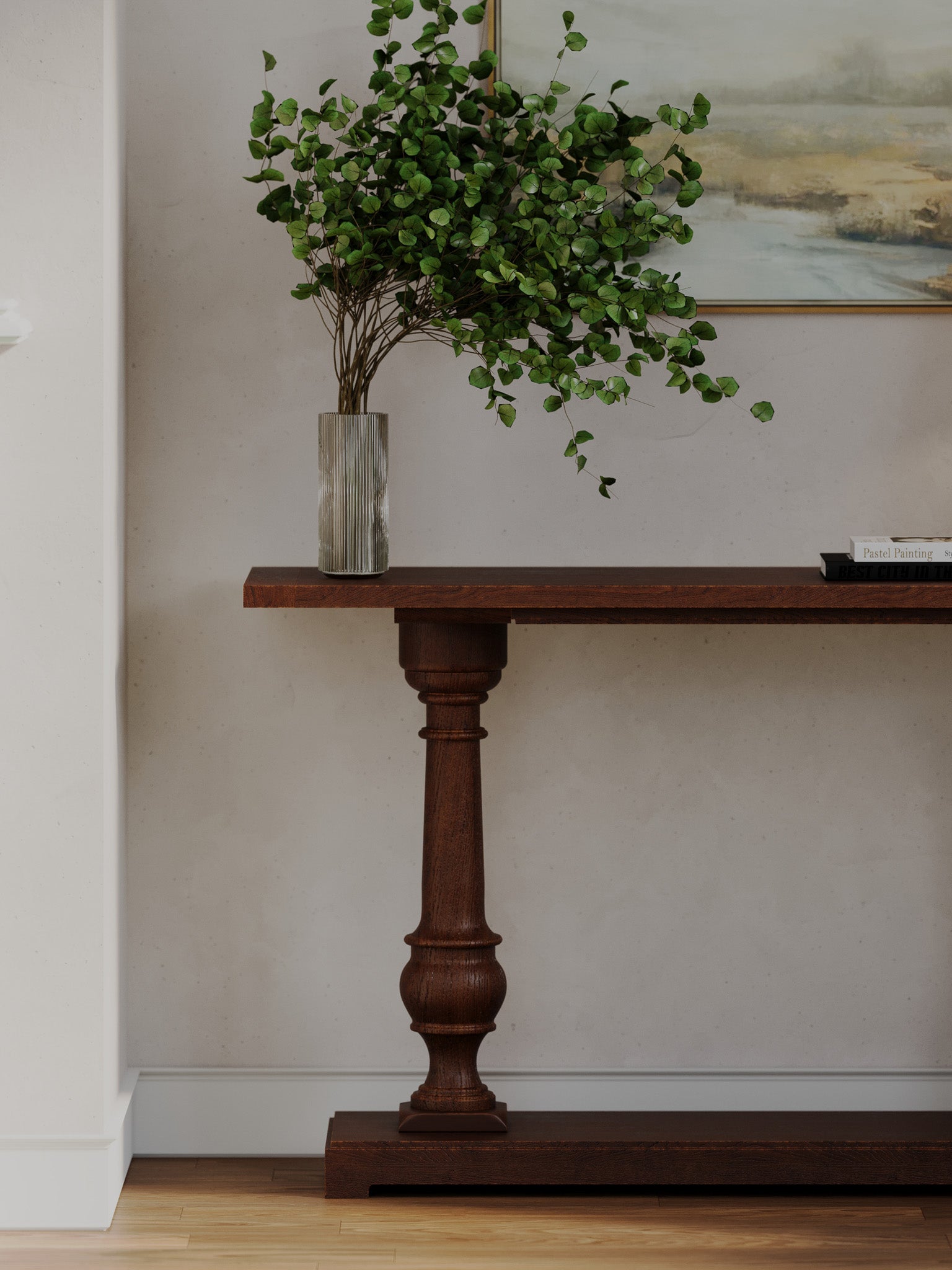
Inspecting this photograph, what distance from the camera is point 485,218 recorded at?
6.72 feet

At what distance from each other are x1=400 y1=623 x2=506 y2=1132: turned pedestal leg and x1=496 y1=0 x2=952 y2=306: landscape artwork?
814 millimetres

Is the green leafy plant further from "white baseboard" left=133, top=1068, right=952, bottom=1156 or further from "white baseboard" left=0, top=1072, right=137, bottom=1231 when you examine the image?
"white baseboard" left=0, top=1072, right=137, bottom=1231

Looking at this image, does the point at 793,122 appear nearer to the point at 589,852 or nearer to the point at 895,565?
the point at 895,565

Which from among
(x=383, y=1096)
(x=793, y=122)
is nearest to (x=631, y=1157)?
(x=383, y=1096)

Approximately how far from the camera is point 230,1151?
2.46m

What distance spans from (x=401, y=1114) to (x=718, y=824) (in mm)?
751

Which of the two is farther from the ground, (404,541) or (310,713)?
(404,541)

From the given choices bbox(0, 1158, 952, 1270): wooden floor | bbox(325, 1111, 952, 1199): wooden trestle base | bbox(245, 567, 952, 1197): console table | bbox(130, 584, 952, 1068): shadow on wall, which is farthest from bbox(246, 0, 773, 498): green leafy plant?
bbox(0, 1158, 952, 1270): wooden floor

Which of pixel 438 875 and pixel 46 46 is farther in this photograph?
pixel 438 875

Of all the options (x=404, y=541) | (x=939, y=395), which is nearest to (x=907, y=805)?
(x=939, y=395)

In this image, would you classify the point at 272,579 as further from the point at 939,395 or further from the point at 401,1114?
the point at 939,395

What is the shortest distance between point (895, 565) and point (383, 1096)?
1.29m

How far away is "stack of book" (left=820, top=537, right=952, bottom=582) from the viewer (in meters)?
2.10

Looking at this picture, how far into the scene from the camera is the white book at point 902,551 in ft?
6.89
